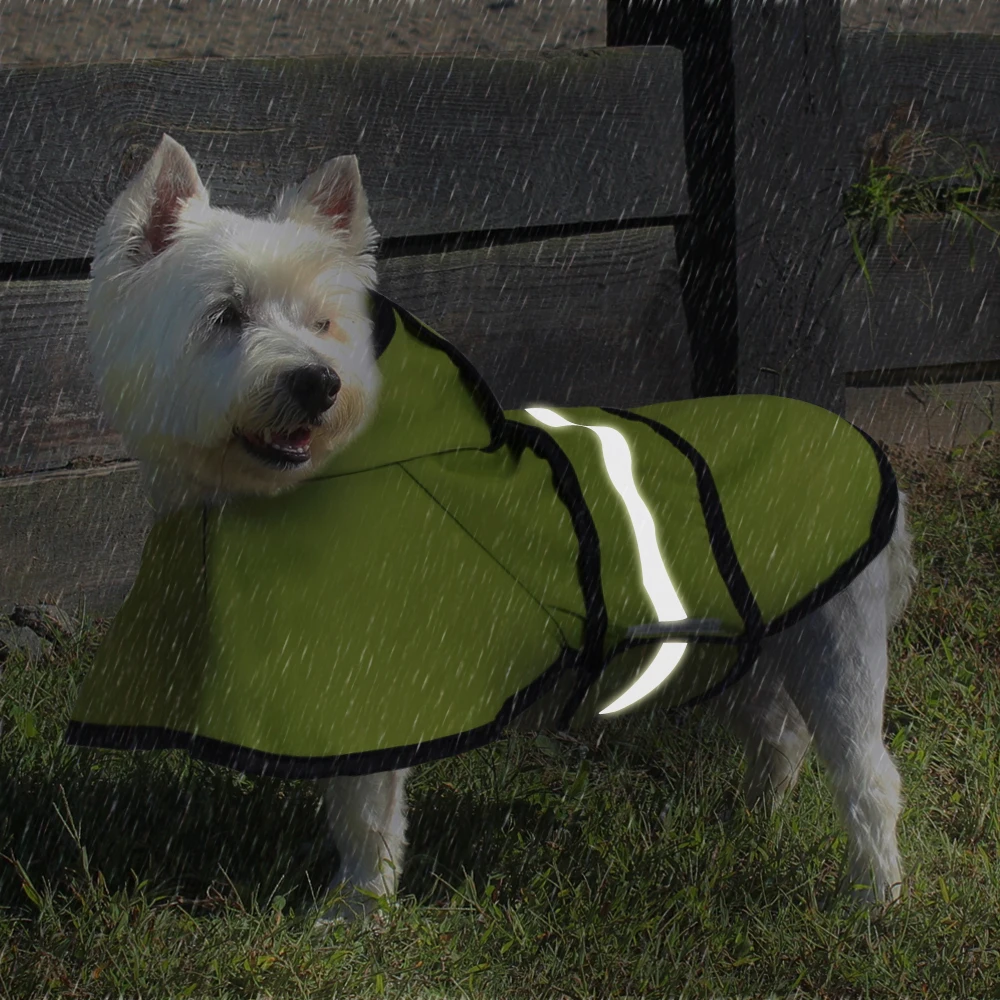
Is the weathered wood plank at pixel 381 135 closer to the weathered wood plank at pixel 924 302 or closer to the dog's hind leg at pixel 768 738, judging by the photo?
the weathered wood plank at pixel 924 302

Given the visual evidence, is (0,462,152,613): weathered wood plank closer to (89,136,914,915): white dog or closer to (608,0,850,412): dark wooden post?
(89,136,914,915): white dog

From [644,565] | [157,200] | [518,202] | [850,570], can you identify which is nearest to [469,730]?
[644,565]

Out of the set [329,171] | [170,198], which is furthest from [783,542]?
[170,198]

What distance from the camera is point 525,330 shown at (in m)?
4.00

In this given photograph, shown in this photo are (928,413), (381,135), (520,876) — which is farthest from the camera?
(928,413)

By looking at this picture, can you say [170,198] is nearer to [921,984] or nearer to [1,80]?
[1,80]

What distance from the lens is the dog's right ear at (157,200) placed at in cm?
242

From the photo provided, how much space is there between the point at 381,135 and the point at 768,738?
2.14 m

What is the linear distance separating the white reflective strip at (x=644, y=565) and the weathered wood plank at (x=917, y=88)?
2.32 meters

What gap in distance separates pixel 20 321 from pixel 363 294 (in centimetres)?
138

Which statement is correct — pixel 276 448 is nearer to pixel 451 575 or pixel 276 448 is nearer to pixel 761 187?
pixel 451 575

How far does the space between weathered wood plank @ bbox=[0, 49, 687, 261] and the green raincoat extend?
4.26 ft

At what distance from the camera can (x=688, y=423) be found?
2.68 metres

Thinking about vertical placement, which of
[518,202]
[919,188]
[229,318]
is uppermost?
[919,188]
